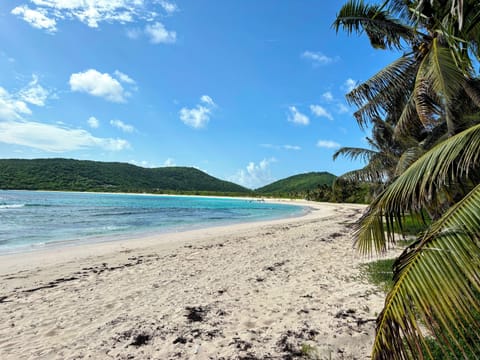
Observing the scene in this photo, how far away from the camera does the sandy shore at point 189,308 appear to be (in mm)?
3354

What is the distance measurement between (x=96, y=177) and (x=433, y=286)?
126m

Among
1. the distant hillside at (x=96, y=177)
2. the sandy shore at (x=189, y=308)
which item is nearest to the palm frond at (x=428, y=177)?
the sandy shore at (x=189, y=308)

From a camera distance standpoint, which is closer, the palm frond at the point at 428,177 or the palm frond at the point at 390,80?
the palm frond at the point at 428,177

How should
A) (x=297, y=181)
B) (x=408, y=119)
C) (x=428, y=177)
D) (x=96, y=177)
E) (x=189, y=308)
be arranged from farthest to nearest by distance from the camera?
(x=297, y=181) < (x=96, y=177) < (x=408, y=119) < (x=189, y=308) < (x=428, y=177)

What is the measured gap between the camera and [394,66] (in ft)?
18.0

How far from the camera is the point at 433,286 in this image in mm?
1604

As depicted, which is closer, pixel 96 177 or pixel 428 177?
pixel 428 177

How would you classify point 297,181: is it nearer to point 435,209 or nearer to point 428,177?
point 435,209

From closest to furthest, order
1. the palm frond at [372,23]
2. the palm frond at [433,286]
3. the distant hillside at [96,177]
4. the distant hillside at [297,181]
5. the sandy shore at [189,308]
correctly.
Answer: the palm frond at [433,286] → the sandy shore at [189,308] → the palm frond at [372,23] → the distant hillside at [96,177] → the distant hillside at [297,181]

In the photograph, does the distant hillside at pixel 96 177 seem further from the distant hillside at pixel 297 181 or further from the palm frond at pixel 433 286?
the palm frond at pixel 433 286

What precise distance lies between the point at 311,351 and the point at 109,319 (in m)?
3.06

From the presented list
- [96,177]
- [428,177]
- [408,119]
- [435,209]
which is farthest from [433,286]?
[96,177]

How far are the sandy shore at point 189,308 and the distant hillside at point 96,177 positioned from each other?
346ft

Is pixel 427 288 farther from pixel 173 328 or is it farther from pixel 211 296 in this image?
pixel 211 296
